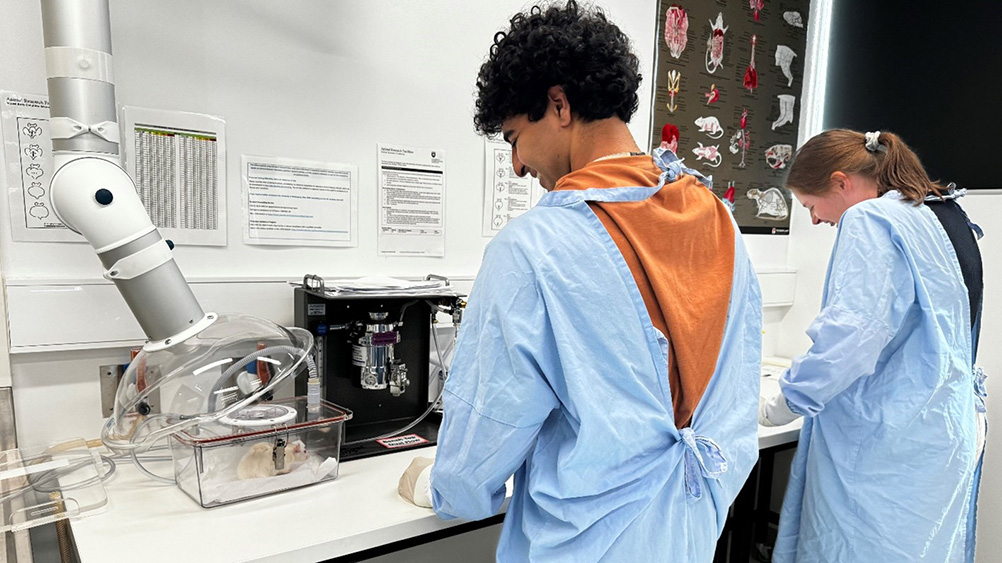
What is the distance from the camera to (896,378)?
4.90 feet

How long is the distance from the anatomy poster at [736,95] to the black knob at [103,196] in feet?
6.24

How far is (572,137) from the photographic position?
3.35ft

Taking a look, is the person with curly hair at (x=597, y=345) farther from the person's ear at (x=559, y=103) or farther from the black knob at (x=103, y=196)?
the black knob at (x=103, y=196)

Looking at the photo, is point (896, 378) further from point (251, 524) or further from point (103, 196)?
point (103, 196)

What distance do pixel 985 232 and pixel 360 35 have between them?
2219 millimetres

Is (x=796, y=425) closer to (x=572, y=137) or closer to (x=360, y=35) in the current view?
(x=572, y=137)

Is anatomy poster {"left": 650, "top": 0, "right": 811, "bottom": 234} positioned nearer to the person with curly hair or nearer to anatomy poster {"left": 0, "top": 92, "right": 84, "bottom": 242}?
the person with curly hair

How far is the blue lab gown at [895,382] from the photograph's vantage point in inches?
56.9

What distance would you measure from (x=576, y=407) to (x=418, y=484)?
18.4 inches

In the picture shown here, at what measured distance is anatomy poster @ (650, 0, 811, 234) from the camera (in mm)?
2479

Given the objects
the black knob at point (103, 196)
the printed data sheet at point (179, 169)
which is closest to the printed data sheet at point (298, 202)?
the printed data sheet at point (179, 169)

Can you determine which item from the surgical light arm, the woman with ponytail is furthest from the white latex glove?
the surgical light arm

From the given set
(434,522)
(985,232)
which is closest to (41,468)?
(434,522)

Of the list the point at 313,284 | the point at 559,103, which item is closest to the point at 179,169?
the point at 313,284
